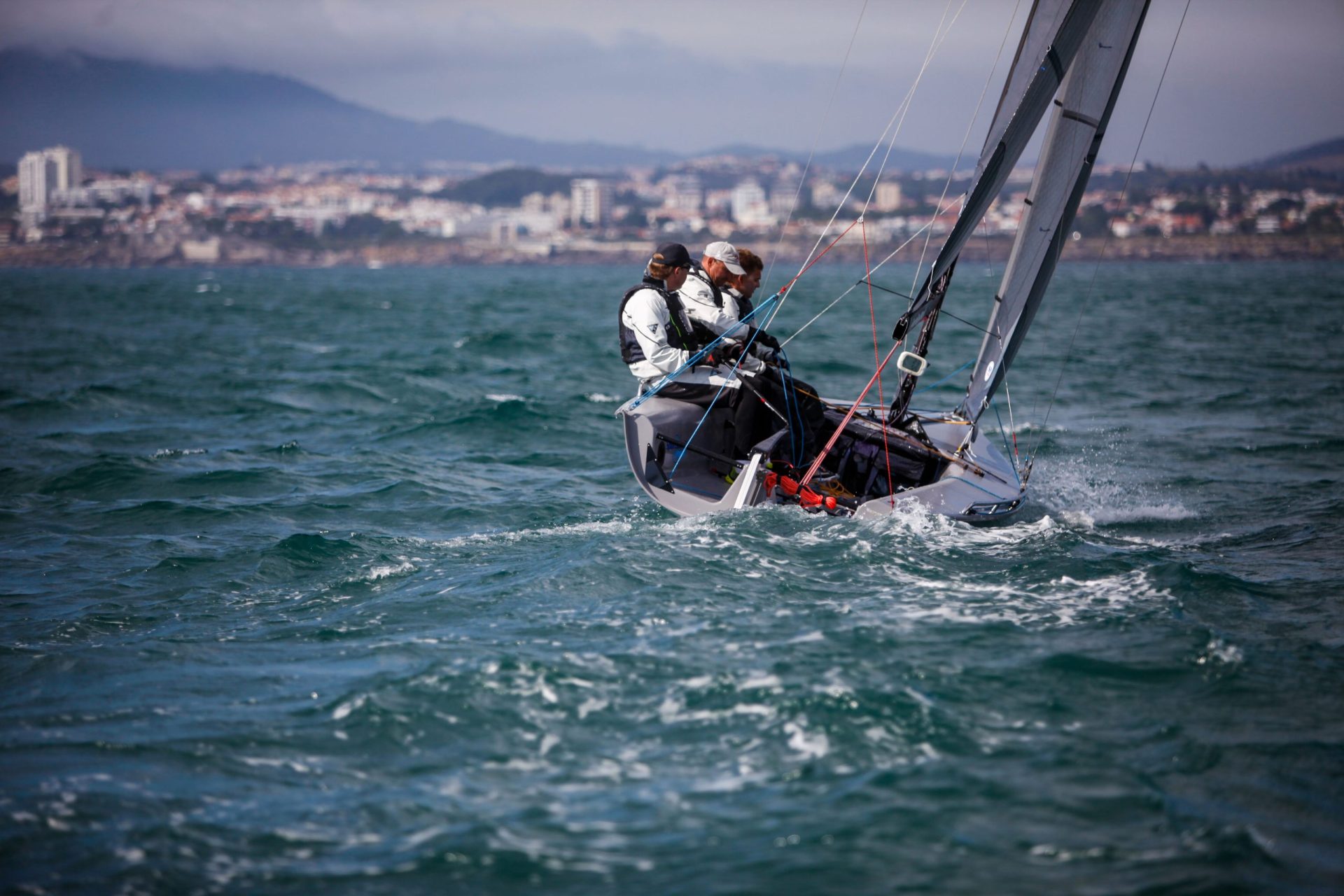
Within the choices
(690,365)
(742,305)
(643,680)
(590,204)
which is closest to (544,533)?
(690,365)

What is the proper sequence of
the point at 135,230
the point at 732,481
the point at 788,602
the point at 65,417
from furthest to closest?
the point at 135,230 → the point at 65,417 → the point at 732,481 → the point at 788,602

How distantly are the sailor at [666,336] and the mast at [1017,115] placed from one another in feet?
3.95

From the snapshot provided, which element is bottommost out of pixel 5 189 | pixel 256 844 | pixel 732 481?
pixel 256 844

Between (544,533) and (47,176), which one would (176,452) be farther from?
(47,176)

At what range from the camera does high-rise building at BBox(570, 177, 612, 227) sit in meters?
153

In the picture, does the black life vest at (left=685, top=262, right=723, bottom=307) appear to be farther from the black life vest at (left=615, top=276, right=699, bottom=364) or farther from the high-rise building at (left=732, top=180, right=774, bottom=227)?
the high-rise building at (left=732, top=180, right=774, bottom=227)

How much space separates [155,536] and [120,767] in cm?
366

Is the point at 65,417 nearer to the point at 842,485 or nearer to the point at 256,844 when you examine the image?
the point at 842,485

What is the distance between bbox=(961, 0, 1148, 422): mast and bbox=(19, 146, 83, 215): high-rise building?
152425 millimetres

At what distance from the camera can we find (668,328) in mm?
7098

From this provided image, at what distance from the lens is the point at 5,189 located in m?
154

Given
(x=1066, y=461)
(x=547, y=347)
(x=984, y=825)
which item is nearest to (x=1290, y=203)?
(x=547, y=347)

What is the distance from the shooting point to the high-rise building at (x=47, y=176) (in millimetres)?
142875

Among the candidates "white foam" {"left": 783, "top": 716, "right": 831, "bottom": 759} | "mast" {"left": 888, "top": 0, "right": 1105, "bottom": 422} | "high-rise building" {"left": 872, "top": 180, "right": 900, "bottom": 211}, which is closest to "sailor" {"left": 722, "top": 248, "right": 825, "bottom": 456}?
"mast" {"left": 888, "top": 0, "right": 1105, "bottom": 422}
